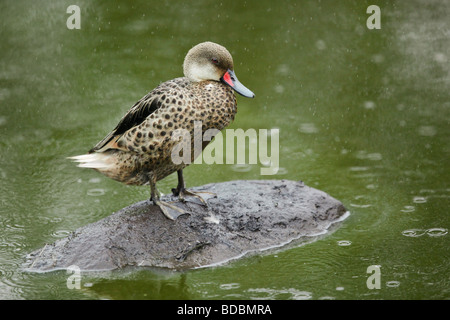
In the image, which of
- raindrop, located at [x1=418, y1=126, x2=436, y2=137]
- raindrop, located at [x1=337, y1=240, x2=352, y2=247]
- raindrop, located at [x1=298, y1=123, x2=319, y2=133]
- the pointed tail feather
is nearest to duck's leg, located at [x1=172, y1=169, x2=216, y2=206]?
the pointed tail feather

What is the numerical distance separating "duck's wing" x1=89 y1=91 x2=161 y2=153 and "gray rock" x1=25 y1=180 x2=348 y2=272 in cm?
55

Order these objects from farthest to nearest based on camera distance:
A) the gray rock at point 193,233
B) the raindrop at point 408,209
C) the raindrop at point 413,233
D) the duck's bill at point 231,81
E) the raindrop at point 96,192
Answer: the raindrop at point 96,192 < the raindrop at point 408,209 < the raindrop at point 413,233 < the duck's bill at point 231,81 < the gray rock at point 193,233

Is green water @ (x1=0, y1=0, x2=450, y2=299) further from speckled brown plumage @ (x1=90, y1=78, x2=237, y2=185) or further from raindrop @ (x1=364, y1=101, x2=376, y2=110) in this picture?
speckled brown plumage @ (x1=90, y1=78, x2=237, y2=185)

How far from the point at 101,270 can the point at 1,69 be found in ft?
19.8

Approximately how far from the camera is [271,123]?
881cm

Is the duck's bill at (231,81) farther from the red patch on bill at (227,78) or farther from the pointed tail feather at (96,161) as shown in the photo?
the pointed tail feather at (96,161)

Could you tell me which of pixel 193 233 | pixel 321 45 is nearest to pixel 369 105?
pixel 321 45

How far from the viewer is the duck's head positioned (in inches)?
217

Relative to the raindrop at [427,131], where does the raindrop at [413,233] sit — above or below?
below

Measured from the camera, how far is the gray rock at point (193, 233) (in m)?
5.47

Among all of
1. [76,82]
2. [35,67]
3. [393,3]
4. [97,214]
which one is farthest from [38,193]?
[393,3]

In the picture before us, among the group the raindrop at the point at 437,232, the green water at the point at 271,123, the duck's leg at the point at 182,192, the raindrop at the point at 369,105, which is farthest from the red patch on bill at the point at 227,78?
the raindrop at the point at 369,105

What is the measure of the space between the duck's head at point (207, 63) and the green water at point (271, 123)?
1383 millimetres

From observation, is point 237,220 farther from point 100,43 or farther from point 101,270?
point 100,43
